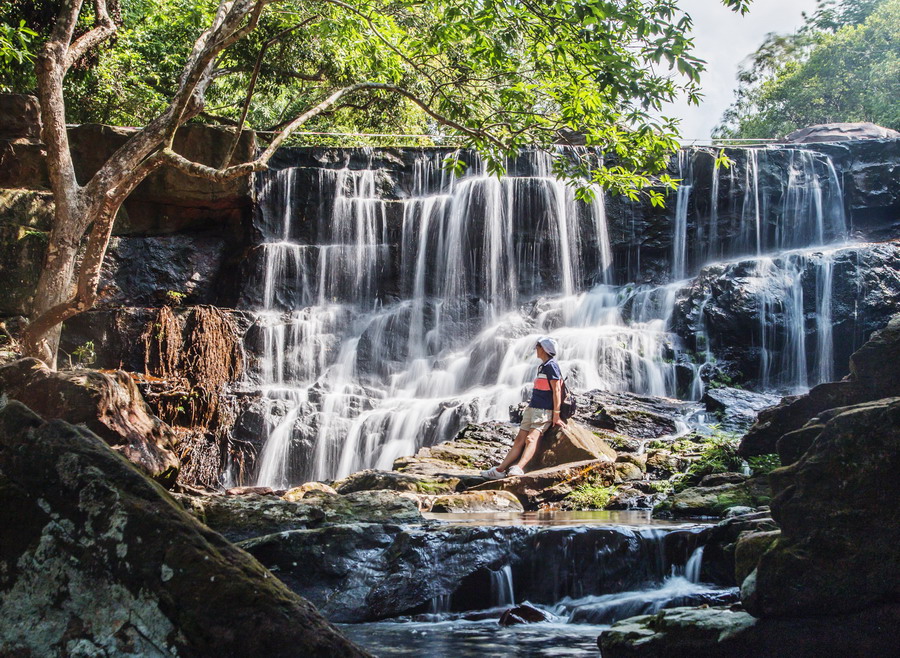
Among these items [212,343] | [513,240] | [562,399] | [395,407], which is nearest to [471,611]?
[562,399]

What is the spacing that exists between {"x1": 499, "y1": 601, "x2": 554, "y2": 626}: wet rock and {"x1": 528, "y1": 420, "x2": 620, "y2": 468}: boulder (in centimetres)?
436

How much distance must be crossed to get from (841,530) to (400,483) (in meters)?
6.18

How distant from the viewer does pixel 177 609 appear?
2.39 meters

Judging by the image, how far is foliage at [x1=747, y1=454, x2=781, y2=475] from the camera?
26.0ft

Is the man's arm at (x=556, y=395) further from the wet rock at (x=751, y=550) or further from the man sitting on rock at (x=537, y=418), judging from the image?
the wet rock at (x=751, y=550)

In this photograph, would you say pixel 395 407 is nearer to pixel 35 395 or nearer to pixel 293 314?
pixel 293 314

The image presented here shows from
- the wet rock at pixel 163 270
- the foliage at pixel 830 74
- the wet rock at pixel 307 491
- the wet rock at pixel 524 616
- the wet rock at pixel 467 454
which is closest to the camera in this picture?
the wet rock at pixel 524 616

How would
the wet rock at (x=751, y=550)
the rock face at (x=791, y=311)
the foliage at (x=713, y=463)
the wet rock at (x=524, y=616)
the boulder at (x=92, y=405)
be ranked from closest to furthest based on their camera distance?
the wet rock at (x=751, y=550) < the wet rock at (x=524, y=616) < the boulder at (x=92, y=405) < the foliage at (x=713, y=463) < the rock face at (x=791, y=311)

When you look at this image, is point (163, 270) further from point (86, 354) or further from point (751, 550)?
point (751, 550)

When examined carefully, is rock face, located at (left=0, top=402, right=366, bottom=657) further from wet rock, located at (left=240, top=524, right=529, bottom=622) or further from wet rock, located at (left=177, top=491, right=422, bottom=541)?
wet rock, located at (left=177, top=491, right=422, bottom=541)

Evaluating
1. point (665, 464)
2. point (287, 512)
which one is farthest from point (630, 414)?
point (287, 512)

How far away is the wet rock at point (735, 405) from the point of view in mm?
12635

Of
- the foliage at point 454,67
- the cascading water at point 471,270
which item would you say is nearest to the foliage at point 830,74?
the cascading water at point 471,270

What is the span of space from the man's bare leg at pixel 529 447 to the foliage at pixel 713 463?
5.74ft
